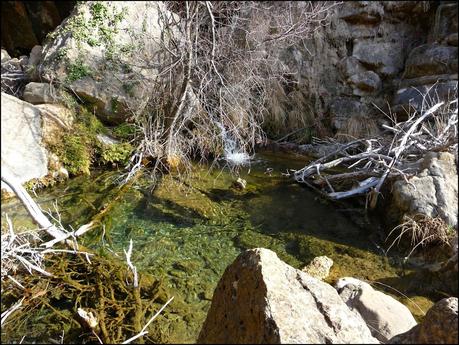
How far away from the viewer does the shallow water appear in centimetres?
350

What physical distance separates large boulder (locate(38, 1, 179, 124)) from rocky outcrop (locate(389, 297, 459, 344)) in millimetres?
5212

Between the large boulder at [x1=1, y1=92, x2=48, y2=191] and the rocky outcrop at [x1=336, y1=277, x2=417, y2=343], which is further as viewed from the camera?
the rocky outcrop at [x1=336, y1=277, x2=417, y2=343]

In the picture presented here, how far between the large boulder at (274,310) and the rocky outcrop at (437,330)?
175 millimetres

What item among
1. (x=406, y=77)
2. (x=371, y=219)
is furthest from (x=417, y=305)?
(x=406, y=77)

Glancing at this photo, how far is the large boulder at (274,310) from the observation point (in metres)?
1.66

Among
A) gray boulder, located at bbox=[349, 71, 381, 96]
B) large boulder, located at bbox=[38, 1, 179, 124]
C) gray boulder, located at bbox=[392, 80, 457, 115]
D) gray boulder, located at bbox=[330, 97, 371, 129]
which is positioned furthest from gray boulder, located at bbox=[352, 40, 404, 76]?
large boulder, located at bbox=[38, 1, 179, 124]

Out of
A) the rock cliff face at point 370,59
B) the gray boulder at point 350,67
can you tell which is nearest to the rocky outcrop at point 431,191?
the rock cliff face at point 370,59

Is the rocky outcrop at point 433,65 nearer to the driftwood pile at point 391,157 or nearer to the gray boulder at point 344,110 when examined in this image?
the gray boulder at point 344,110

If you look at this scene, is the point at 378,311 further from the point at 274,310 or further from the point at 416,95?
the point at 416,95

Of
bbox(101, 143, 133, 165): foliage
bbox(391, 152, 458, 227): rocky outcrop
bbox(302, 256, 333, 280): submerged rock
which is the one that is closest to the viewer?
bbox(302, 256, 333, 280): submerged rock

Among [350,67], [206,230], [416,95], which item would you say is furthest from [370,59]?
[206,230]

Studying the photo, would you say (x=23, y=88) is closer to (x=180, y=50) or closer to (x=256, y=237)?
(x=180, y=50)

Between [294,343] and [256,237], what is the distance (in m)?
2.80

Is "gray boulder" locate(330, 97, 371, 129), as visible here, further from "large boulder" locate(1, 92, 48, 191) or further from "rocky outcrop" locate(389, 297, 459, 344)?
"rocky outcrop" locate(389, 297, 459, 344)
